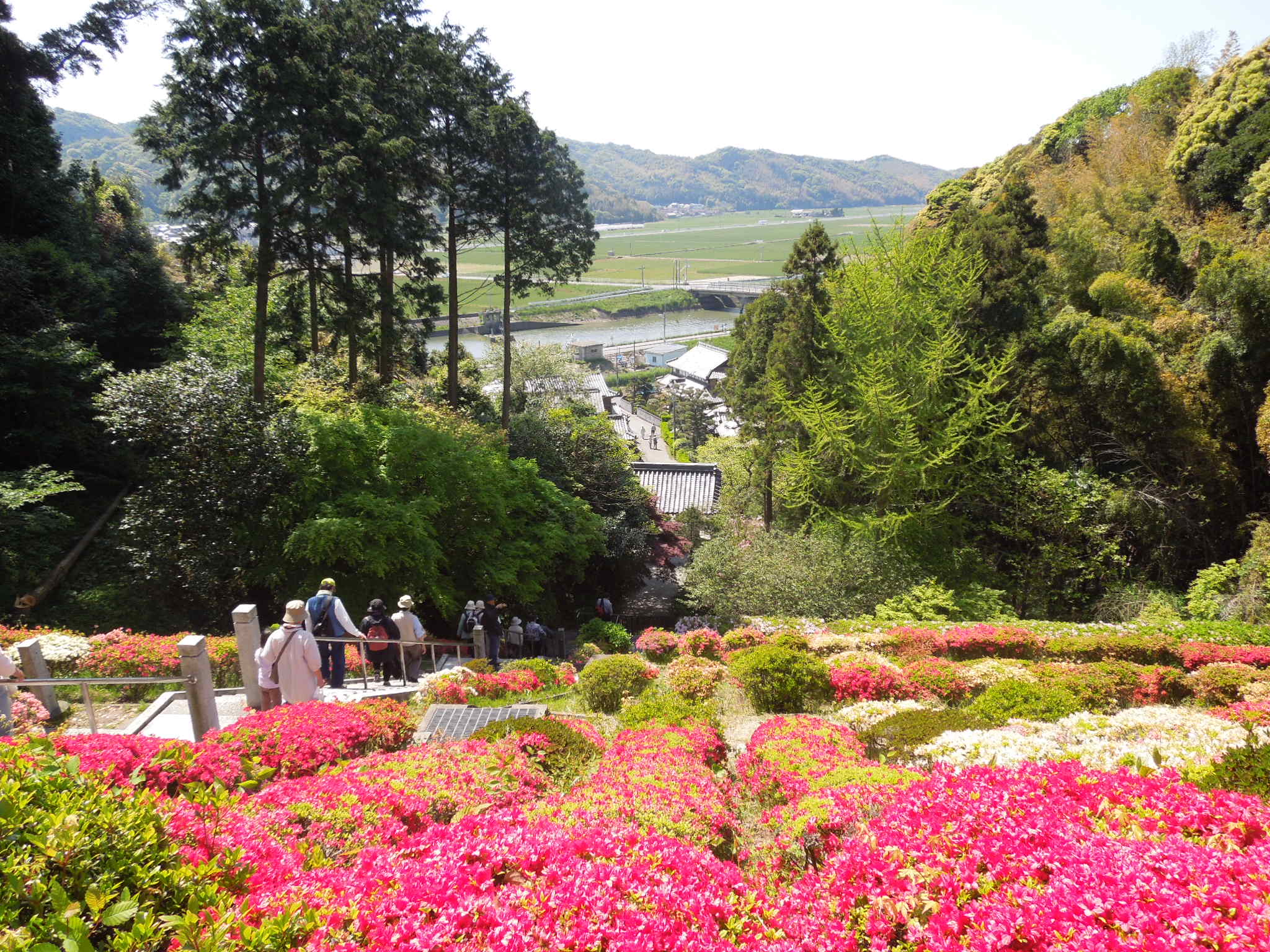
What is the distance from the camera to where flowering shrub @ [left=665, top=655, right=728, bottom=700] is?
870cm

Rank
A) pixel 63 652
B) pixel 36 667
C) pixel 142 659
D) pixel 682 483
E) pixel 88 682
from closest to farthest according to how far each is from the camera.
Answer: pixel 88 682 < pixel 36 667 < pixel 63 652 < pixel 142 659 < pixel 682 483

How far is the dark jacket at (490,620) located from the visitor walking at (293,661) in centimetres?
528

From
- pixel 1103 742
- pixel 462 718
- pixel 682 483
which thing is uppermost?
pixel 1103 742

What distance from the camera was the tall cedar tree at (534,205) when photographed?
61.9 ft

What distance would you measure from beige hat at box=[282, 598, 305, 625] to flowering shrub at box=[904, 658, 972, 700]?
22.8ft

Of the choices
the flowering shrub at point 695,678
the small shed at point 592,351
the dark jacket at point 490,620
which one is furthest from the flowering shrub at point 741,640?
the small shed at point 592,351

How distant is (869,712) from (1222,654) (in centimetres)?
560

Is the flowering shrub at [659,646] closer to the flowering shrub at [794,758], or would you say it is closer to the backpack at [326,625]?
the backpack at [326,625]

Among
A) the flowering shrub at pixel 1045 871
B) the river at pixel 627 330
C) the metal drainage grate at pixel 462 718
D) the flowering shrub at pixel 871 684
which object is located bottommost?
the river at pixel 627 330

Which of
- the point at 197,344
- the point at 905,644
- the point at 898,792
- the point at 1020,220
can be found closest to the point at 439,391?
the point at 197,344

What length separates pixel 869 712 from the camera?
7.50 m

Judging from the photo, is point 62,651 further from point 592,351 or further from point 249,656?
point 592,351

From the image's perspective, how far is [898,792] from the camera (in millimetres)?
4527

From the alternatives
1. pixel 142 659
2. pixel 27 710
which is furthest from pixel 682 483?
pixel 27 710
